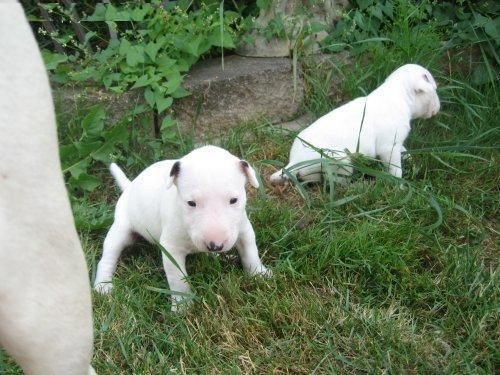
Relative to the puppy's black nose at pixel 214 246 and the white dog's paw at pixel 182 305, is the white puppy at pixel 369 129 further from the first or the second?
the puppy's black nose at pixel 214 246

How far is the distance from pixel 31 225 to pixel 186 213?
1.26m

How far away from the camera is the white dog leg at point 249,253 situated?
9.83 feet

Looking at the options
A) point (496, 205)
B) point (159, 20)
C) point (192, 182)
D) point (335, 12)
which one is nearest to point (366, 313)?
point (192, 182)

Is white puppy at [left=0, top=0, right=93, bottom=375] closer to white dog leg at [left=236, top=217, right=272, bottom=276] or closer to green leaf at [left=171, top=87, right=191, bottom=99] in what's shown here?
white dog leg at [left=236, top=217, right=272, bottom=276]

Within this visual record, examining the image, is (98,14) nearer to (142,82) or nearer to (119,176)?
(142,82)

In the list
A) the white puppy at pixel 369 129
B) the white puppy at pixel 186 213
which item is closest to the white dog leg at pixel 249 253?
Answer: the white puppy at pixel 186 213

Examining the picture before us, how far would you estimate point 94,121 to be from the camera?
13.0 feet

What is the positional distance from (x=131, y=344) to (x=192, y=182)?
26.0 inches

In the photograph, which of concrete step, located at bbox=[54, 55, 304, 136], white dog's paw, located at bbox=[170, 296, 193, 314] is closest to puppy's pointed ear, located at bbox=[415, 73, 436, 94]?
concrete step, located at bbox=[54, 55, 304, 136]

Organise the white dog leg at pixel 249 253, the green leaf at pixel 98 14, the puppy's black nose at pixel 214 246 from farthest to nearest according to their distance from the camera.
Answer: the green leaf at pixel 98 14 → the white dog leg at pixel 249 253 → the puppy's black nose at pixel 214 246

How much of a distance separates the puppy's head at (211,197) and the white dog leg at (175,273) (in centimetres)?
26

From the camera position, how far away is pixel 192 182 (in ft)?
8.75

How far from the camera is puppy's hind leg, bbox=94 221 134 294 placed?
3.24 meters

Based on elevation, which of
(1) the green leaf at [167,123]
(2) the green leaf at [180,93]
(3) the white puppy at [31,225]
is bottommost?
(1) the green leaf at [167,123]
